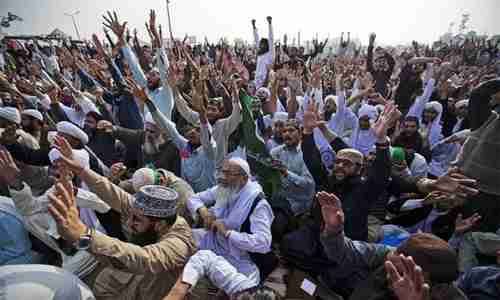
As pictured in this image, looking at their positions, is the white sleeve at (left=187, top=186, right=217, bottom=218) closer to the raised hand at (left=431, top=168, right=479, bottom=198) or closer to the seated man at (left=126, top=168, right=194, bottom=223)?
Answer: the seated man at (left=126, top=168, right=194, bottom=223)

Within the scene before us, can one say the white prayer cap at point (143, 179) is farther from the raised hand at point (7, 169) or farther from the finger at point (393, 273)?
the finger at point (393, 273)

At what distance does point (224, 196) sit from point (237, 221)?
28 cm

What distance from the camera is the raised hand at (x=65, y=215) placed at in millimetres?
1477

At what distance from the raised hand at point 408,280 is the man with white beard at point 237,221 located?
123 cm

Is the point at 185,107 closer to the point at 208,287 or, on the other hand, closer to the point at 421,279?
the point at 208,287

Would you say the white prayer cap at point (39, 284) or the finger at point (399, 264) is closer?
the finger at point (399, 264)

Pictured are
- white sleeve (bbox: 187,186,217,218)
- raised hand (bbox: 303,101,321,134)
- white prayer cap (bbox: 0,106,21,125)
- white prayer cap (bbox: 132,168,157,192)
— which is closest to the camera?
white prayer cap (bbox: 132,168,157,192)

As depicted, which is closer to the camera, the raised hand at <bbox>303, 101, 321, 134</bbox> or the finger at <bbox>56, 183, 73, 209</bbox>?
the finger at <bbox>56, 183, 73, 209</bbox>

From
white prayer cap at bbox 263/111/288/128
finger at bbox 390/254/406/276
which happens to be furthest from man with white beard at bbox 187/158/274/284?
white prayer cap at bbox 263/111/288/128

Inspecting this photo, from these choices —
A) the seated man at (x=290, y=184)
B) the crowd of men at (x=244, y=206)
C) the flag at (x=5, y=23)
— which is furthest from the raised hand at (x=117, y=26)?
the flag at (x=5, y=23)

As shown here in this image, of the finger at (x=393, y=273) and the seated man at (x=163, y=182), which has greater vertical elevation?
the finger at (x=393, y=273)

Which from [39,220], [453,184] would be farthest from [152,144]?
[453,184]

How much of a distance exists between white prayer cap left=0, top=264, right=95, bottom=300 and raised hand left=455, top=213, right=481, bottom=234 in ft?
8.36

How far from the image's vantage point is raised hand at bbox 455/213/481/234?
8.22 feet
